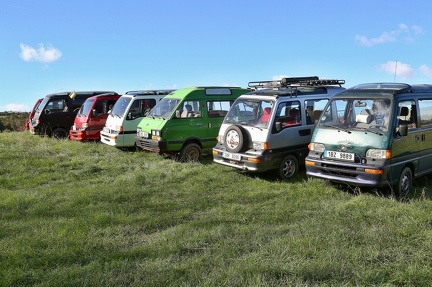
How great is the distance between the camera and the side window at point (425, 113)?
7.91m

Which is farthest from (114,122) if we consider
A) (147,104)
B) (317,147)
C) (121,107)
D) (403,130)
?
(403,130)

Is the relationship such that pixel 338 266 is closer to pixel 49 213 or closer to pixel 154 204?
pixel 154 204

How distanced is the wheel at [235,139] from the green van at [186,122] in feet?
7.46

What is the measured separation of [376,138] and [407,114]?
1068mm

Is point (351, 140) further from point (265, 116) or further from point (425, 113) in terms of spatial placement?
point (265, 116)

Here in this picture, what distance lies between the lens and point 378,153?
22.8ft

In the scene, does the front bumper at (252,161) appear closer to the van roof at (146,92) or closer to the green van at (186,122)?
the green van at (186,122)

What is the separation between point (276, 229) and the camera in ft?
17.8

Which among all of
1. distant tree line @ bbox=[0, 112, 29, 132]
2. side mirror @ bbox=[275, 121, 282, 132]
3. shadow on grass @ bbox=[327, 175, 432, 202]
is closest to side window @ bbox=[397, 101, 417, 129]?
shadow on grass @ bbox=[327, 175, 432, 202]

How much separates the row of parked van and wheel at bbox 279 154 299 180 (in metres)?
0.02

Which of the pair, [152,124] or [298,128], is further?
[152,124]

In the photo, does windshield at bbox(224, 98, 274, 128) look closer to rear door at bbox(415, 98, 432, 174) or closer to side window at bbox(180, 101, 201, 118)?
side window at bbox(180, 101, 201, 118)

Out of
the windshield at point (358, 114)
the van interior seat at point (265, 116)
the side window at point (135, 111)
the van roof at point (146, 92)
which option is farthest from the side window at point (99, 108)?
the windshield at point (358, 114)

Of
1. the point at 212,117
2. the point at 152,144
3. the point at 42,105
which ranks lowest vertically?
the point at 152,144
